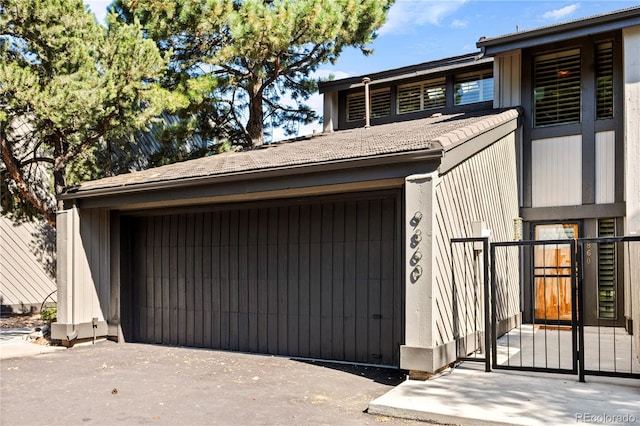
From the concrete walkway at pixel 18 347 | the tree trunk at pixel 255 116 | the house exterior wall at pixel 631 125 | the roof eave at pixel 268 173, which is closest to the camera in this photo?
the roof eave at pixel 268 173

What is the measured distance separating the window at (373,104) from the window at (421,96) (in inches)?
12.5

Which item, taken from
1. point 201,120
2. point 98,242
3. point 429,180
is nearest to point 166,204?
point 98,242

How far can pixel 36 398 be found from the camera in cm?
555

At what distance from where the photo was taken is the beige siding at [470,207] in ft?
19.8

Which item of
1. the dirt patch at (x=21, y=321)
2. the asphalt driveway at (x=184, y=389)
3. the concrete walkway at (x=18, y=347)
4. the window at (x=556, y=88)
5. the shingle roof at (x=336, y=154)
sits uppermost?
the window at (x=556, y=88)

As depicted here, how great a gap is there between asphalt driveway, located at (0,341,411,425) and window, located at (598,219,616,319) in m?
4.48

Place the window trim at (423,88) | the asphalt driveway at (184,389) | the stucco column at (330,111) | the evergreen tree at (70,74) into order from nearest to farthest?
1. the asphalt driveway at (184,389)
2. the evergreen tree at (70,74)
3. the window trim at (423,88)
4. the stucco column at (330,111)

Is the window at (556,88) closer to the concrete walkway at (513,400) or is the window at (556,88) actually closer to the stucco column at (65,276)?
the concrete walkway at (513,400)

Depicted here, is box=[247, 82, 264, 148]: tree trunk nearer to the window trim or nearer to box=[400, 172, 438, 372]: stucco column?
the window trim

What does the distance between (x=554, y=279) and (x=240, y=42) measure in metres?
7.37

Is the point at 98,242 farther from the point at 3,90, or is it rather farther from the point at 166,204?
the point at 3,90

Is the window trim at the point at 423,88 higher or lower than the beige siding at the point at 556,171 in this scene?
higher

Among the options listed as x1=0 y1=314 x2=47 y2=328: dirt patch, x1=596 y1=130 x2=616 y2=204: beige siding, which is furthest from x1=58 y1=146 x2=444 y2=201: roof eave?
x1=596 y1=130 x2=616 y2=204: beige siding

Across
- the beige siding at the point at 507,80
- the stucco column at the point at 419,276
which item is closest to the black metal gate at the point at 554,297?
the stucco column at the point at 419,276
